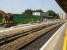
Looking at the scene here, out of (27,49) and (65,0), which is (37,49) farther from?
(65,0)

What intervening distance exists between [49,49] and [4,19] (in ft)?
140

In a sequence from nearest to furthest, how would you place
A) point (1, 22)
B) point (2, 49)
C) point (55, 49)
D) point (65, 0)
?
point (55, 49) → point (2, 49) → point (65, 0) → point (1, 22)

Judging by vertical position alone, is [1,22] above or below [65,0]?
below

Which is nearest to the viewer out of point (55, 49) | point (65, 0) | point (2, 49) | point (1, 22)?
point (55, 49)

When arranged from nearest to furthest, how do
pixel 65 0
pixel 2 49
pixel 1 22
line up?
pixel 2 49 < pixel 65 0 < pixel 1 22

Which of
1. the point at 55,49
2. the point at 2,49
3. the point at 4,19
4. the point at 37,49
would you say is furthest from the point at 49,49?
the point at 4,19

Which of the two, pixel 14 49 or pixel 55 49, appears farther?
pixel 14 49

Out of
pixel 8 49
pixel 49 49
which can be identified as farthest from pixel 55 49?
pixel 8 49

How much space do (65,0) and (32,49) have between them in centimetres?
3787

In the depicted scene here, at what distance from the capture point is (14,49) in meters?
12.5

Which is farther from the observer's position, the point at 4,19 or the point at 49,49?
the point at 4,19

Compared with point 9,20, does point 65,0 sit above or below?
above

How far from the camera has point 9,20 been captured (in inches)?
2135

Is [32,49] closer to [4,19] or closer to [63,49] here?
[63,49]
